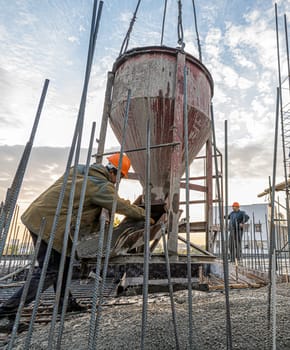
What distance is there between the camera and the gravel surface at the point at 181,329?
1907 mm

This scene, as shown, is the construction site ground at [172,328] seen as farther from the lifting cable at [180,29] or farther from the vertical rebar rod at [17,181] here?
the lifting cable at [180,29]

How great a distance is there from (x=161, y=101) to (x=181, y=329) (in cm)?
329

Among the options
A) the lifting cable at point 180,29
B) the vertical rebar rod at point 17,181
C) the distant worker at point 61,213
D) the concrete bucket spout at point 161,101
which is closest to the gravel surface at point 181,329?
the distant worker at point 61,213

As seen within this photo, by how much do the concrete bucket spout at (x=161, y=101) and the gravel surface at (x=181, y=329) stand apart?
206 centimetres

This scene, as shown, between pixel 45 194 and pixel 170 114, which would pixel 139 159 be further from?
pixel 45 194

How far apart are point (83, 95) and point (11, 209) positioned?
2.96 ft

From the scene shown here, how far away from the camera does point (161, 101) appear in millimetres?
4340

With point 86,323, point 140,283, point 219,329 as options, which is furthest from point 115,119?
point 219,329

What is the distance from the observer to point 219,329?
2096 mm

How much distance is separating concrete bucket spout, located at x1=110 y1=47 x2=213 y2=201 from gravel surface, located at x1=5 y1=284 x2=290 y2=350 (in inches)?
81.1

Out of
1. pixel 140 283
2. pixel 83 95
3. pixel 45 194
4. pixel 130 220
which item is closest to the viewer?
pixel 83 95

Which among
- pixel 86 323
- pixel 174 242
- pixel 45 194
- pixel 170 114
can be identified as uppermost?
pixel 170 114

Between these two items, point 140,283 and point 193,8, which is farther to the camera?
point 193,8

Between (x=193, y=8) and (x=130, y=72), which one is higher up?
(x=193, y=8)
